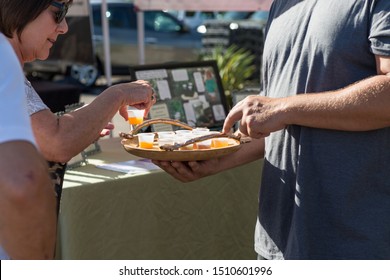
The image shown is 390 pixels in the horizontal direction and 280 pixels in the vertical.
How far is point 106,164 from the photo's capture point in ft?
10.2

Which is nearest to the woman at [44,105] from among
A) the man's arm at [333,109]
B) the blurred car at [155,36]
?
the man's arm at [333,109]

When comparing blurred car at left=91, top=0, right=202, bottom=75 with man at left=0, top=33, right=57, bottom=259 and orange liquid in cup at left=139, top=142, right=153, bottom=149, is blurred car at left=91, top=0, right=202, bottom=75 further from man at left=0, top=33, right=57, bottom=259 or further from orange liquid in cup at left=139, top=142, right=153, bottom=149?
man at left=0, top=33, right=57, bottom=259

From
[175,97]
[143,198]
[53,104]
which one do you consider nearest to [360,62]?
[143,198]

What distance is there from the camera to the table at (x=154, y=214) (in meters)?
2.77

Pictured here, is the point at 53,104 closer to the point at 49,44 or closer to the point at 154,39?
the point at 49,44

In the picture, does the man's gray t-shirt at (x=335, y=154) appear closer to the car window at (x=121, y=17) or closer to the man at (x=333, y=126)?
the man at (x=333, y=126)

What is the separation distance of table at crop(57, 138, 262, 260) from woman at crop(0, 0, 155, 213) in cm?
64

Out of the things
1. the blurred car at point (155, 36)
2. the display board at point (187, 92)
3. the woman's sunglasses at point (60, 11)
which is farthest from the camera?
the blurred car at point (155, 36)

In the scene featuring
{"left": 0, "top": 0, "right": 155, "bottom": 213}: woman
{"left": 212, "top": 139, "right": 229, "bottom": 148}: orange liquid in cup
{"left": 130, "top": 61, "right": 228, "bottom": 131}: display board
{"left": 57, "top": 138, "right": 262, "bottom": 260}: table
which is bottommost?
{"left": 57, "top": 138, "right": 262, "bottom": 260}: table

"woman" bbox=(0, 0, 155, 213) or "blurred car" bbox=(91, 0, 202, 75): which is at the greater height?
"woman" bbox=(0, 0, 155, 213)

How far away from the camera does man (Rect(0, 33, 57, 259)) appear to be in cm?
106

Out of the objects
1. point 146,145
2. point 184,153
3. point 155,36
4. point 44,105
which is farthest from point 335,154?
point 155,36

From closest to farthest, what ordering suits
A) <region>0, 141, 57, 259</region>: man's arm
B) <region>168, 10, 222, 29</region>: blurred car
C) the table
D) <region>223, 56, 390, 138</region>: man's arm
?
1. <region>0, 141, 57, 259</region>: man's arm
2. <region>223, 56, 390, 138</region>: man's arm
3. the table
4. <region>168, 10, 222, 29</region>: blurred car

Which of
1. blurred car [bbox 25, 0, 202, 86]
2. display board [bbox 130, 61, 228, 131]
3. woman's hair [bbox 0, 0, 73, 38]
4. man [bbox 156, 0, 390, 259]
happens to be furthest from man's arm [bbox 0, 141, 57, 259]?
blurred car [bbox 25, 0, 202, 86]
